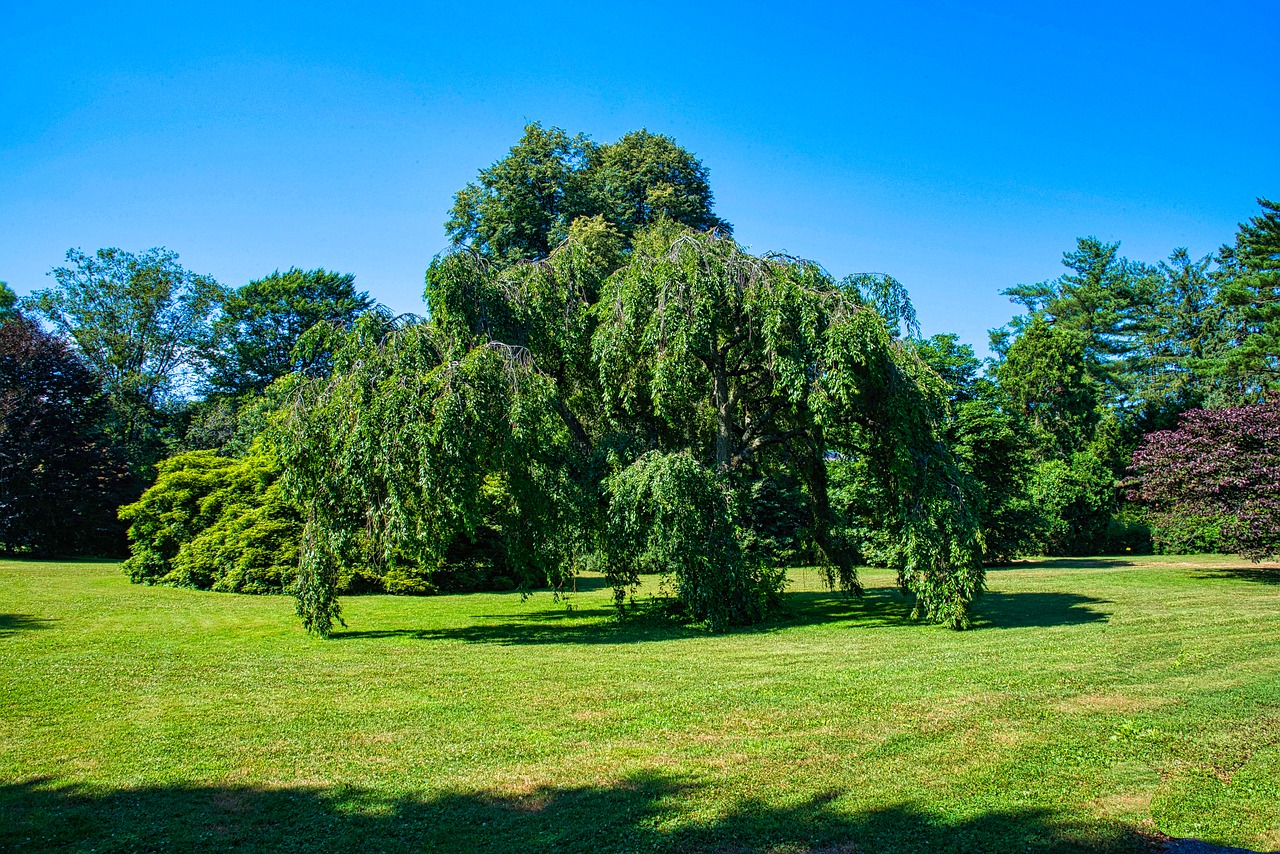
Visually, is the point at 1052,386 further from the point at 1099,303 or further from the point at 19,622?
the point at 19,622

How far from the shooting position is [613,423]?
45.6 ft

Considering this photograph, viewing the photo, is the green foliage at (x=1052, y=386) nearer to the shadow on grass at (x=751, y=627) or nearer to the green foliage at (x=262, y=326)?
the shadow on grass at (x=751, y=627)

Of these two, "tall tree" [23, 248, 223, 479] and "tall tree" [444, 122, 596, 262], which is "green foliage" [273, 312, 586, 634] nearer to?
"tall tree" [444, 122, 596, 262]

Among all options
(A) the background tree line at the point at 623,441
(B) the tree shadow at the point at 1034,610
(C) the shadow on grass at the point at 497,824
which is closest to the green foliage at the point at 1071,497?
(A) the background tree line at the point at 623,441

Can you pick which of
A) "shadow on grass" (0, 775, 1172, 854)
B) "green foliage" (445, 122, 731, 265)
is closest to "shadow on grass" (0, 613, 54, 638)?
"shadow on grass" (0, 775, 1172, 854)

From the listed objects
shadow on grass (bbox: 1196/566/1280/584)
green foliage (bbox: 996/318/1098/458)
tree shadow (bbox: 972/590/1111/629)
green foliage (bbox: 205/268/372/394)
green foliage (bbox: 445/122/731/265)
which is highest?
green foliage (bbox: 445/122/731/265)

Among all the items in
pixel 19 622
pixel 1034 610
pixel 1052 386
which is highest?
pixel 1052 386

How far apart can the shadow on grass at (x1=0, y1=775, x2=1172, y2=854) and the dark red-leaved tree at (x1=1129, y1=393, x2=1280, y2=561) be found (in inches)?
658

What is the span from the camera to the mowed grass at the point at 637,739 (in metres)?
4.44

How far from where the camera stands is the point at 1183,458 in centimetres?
1870

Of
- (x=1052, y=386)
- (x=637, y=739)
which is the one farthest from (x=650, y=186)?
(x=637, y=739)

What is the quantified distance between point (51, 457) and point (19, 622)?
59.2 ft

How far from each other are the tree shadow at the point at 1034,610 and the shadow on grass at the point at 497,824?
860 centimetres

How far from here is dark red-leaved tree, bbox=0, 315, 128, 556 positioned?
82.5 ft
